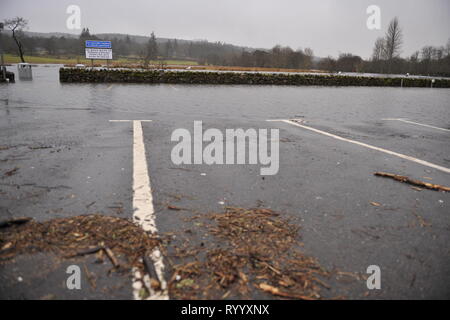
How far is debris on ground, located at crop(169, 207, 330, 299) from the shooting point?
2.14 m

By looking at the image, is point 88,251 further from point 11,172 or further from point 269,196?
point 11,172

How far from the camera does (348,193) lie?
3918 mm

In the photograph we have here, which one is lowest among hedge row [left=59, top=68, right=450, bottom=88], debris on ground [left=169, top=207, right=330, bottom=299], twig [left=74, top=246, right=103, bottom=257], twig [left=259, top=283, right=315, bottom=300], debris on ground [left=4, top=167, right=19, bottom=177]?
twig [left=259, top=283, right=315, bottom=300]

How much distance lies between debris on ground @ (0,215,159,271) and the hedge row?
21.8m

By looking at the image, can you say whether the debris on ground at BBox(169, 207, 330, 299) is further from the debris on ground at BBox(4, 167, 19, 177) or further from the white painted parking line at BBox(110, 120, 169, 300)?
the debris on ground at BBox(4, 167, 19, 177)

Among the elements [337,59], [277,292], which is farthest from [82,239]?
[337,59]

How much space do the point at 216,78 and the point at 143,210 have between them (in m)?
24.8

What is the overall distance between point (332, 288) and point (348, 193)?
193 centimetres

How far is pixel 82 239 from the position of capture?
8.66 feet

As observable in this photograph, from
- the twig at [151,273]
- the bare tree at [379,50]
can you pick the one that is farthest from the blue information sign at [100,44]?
the bare tree at [379,50]

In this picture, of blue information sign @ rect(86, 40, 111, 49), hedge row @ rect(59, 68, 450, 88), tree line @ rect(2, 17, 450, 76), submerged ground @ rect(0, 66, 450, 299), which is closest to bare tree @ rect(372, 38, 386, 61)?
tree line @ rect(2, 17, 450, 76)

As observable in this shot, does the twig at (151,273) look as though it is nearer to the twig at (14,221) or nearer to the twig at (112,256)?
the twig at (112,256)

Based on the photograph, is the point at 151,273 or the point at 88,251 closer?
the point at 151,273
